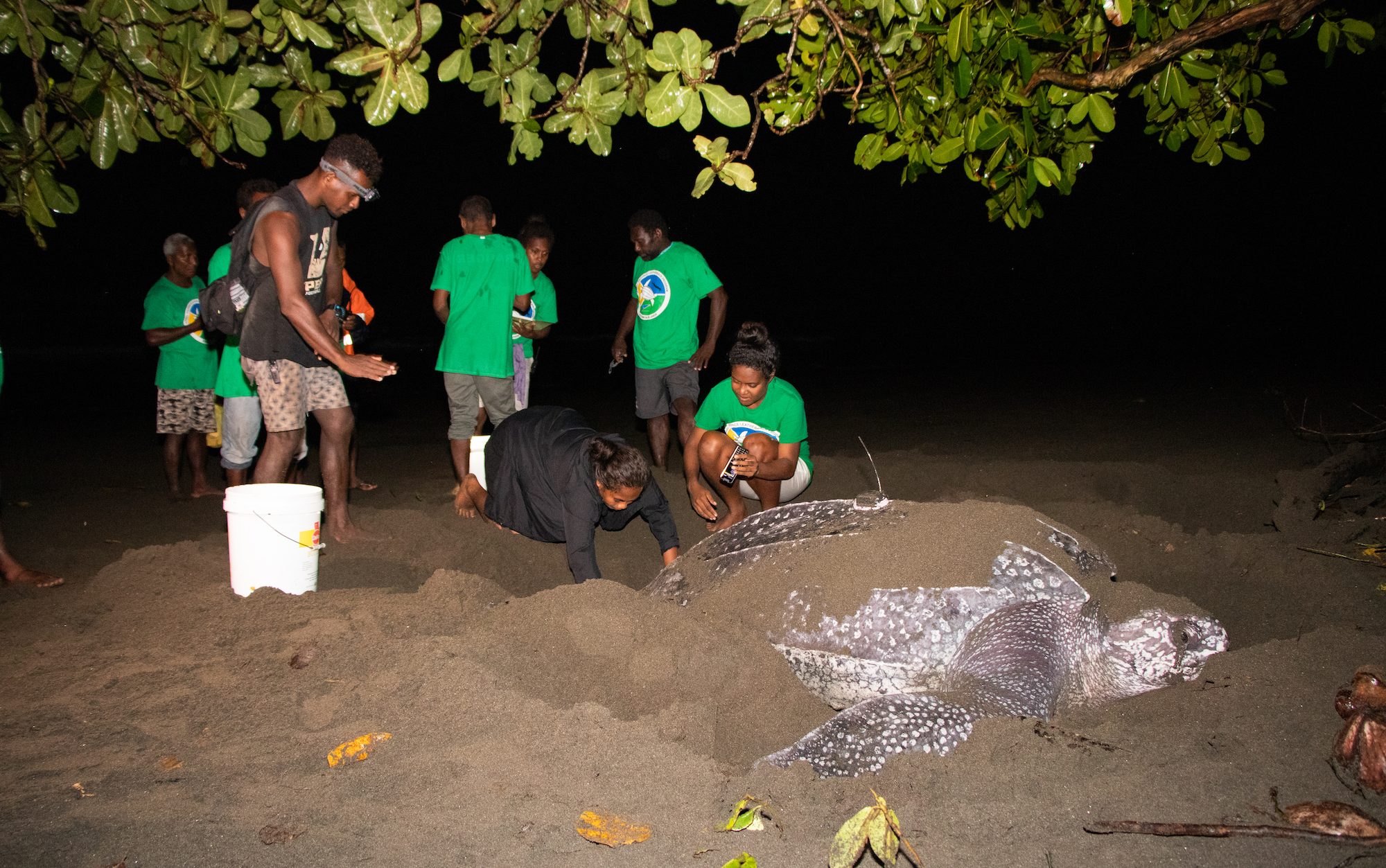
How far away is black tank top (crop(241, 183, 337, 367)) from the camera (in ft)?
9.50

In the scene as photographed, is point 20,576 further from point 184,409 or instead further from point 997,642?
point 997,642

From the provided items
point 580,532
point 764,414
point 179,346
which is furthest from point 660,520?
point 179,346

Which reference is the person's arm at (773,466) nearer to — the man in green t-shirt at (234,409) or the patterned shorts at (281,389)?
the patterned shorts at (281,389)

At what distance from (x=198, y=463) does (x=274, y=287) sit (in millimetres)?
1895

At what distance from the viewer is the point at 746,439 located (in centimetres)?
357

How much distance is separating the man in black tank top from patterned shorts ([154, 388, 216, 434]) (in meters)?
1.47

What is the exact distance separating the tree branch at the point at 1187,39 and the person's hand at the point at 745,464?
1.79 m

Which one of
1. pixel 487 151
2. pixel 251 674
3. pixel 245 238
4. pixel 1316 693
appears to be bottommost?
pixel 251 674

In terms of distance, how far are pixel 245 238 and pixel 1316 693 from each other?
3.48m

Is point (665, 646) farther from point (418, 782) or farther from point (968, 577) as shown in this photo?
point (968, 577)

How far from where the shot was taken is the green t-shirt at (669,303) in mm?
4395

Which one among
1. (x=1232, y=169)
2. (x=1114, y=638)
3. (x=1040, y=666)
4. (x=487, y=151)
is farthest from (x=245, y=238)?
(x=1232, y=169)

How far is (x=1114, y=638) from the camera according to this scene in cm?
229

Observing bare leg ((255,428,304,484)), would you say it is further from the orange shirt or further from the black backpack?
the orange shirt
